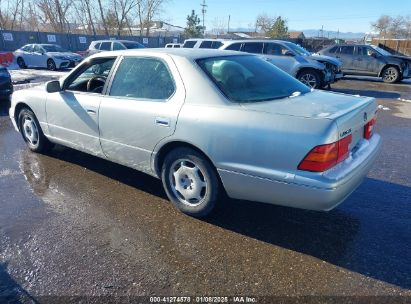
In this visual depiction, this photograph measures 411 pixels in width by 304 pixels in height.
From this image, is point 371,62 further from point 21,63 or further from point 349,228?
point 21,63

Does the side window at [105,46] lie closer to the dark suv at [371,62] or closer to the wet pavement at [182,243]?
the dark suv at [371,62]

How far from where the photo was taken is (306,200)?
2699mm

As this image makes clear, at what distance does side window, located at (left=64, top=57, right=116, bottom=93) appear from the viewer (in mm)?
4250

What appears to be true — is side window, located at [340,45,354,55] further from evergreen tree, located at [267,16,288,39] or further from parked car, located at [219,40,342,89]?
evergreen tree, located at [267,16,288,39]

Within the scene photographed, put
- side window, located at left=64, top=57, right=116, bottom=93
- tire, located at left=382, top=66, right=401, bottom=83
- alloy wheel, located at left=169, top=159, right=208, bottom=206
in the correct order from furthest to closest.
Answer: tire, located at left=382, top=66, right=401, bottom=83 → side window, located at left=64, top=57, right=116, bottom=93 → alloy wheel, located at left=169, top=159, right=208, bottom=206

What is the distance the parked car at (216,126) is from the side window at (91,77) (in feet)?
0.04

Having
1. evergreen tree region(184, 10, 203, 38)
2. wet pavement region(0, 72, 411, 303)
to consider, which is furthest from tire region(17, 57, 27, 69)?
evergreen tree region(184, 10, 203, 38)

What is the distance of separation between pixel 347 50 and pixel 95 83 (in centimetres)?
1475

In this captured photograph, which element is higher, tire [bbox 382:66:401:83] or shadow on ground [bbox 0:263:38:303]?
tire [bbox 382:66:401:83]

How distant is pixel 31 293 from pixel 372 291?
2.37 meters

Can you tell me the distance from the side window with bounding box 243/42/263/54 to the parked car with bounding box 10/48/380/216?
8.65m

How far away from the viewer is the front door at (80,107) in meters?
4.09

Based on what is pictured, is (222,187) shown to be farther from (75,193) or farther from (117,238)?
(75,193)

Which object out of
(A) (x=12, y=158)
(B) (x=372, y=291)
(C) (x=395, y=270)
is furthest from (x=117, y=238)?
(A) (x=12, y=158)
